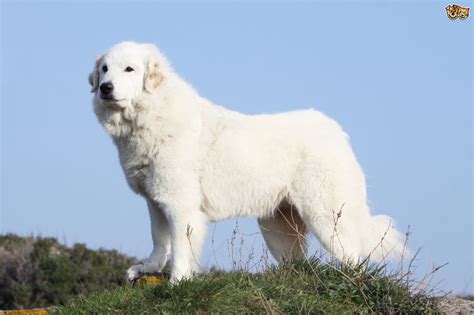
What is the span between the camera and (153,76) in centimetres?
768

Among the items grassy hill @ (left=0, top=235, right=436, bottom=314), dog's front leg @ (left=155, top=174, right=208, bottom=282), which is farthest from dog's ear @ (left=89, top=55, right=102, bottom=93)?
grassy hill @ (left=0, top=235, right=436, bottom=314)

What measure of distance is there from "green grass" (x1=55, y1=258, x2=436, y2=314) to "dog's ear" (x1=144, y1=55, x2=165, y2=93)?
80.6 inches

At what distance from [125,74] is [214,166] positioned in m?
1.24

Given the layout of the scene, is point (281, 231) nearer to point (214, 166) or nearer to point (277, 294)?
point (214, 166)

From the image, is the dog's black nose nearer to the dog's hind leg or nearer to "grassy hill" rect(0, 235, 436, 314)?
"grassy hill" rect(0, 235, 436, 314)

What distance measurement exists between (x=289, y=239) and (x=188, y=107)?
69.6 inches

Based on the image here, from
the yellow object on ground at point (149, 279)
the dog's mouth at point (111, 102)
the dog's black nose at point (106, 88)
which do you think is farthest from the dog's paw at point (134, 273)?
the dog's black nose at point (106, 88)

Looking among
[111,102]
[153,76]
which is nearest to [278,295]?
[111,102]

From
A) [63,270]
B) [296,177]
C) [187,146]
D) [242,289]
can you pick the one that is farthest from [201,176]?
[63,270]

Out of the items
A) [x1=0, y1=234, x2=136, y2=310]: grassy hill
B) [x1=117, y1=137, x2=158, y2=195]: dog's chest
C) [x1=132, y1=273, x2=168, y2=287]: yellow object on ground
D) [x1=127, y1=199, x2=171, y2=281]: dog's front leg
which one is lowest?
[x1=132, y1=273, x2=168, y2=287]: yellow object on ground

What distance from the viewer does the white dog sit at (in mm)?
7457

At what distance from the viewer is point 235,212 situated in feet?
Answer: 26.4

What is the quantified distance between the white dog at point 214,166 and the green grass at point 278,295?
1062 mm

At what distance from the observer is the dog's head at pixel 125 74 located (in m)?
7.35
